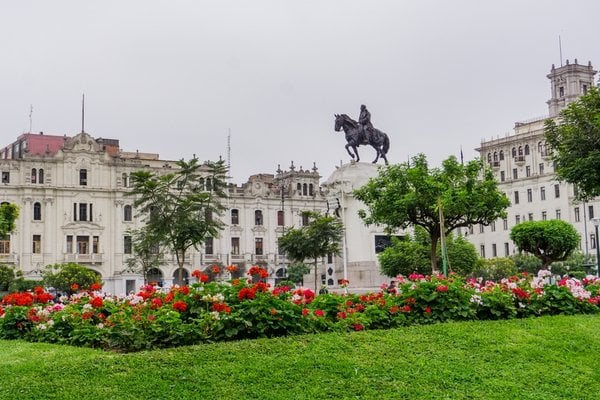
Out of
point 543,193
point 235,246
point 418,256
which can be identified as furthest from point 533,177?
point 418,256

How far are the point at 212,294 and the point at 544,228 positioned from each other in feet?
116

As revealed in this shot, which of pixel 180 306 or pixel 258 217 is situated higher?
pixel 258 217

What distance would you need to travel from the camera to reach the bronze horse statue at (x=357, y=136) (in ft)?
141

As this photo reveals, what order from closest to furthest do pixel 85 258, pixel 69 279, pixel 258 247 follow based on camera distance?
pixel 69 279, pixel 85 258, pixel 258 247

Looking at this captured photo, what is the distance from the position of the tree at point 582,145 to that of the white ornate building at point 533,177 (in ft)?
175

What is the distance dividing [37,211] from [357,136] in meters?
36.6

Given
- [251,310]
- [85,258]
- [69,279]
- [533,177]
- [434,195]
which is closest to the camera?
[251,310]

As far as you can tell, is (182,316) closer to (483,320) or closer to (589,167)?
(483,320)

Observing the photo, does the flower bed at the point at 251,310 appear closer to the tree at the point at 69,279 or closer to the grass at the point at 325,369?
the grass at the point at 325,369

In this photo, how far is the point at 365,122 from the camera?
43250mm

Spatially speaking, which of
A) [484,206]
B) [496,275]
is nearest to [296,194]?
[496,275]

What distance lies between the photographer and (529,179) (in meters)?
84.6

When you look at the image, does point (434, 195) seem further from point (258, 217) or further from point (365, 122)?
point (258, 217)

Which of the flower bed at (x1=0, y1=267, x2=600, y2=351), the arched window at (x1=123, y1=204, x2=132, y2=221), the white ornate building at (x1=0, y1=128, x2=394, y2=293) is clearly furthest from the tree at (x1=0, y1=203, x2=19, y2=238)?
the arched window at (x1=123, y1=204, x2=132, y2=221)
